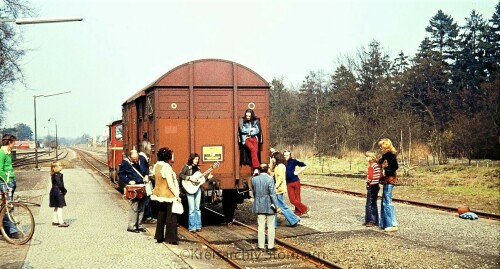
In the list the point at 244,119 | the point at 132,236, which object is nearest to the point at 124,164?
the point at 132,236

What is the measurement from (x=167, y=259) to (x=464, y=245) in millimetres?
5304

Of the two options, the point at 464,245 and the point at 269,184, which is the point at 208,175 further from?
the point at 464,245

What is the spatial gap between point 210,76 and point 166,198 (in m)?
3.51

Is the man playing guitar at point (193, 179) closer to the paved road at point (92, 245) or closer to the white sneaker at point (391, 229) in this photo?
the paved road at point (92, 245)

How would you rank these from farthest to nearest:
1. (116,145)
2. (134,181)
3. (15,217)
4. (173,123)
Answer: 1. (116,145)
2. (173,123)
3. (134,181)
4. (15,217)

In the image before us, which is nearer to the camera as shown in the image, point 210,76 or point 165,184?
point 165,184

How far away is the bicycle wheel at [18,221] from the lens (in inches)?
391

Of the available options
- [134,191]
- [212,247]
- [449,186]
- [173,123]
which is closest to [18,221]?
[134,191]

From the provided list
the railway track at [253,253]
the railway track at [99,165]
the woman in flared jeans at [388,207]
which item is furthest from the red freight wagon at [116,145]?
the woman in flared jeans at [388,207]

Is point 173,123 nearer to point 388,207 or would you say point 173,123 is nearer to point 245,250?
point 245,250

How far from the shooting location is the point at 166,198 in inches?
407

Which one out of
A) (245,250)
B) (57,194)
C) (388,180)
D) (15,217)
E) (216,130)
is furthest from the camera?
(216,130)

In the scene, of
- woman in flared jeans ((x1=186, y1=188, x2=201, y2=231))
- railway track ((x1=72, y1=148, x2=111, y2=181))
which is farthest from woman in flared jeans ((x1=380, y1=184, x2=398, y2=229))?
railway track ((x1=72, y1=148, x2=111, y2=181))

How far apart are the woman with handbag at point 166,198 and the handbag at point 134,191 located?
3.76 feet
